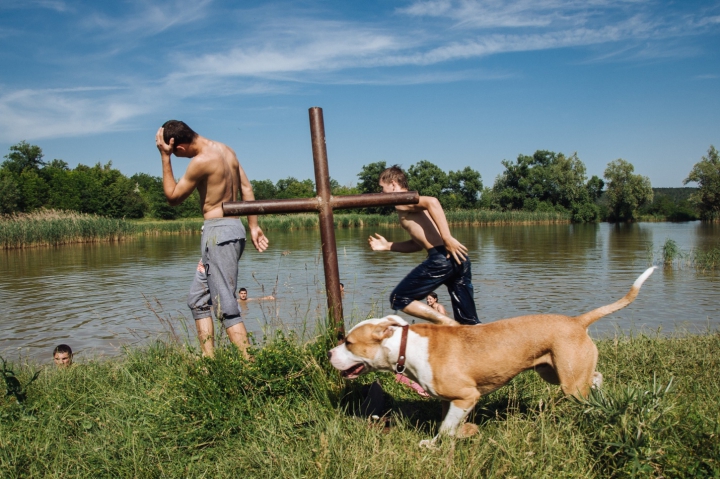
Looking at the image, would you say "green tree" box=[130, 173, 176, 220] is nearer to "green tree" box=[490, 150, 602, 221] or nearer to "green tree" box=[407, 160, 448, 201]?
"green tree" box=[407, 160, 448, 201]

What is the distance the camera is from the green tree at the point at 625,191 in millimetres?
90875

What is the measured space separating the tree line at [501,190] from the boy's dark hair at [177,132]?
252 ft

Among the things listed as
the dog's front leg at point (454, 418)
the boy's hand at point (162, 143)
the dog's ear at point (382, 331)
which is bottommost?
the dog's front leg at point (454, 418)

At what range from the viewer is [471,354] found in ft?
12.5

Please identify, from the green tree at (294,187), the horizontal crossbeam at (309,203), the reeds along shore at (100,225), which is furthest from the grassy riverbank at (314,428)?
the green tree at (294,187)

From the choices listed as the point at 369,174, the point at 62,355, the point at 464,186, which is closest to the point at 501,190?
the point at 464,186

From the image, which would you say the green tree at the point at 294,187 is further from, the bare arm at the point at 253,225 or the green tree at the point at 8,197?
the bare arm at the point at 253,225

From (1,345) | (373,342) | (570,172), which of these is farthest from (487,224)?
(373,342)

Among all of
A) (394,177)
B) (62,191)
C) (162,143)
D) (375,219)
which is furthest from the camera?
(62,191)

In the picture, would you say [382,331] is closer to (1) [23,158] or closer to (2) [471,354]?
(2) [471,354]

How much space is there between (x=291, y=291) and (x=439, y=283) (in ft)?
38.7

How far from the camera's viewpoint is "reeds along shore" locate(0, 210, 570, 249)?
35500 millimetres

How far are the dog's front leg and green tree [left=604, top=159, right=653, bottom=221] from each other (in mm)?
97754

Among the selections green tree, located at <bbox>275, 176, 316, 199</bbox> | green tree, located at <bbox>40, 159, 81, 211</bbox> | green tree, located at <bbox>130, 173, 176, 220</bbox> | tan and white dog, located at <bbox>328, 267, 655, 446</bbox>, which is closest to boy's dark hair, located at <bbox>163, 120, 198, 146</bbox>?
tan and white dog, located at <bbox>328, 267, 655, 446</bbox>
